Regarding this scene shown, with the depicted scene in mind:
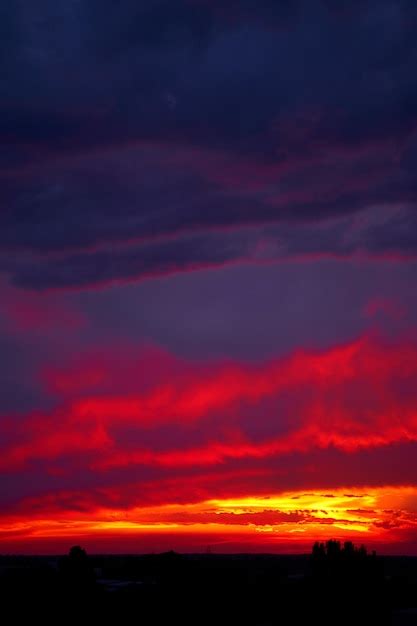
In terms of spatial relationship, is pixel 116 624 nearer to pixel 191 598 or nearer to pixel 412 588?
pixel 191 598

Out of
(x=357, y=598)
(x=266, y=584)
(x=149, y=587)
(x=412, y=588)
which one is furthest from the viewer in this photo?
(x=412, y=588)

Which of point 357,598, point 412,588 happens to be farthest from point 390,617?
point 412,588

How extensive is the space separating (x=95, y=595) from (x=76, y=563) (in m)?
2.62

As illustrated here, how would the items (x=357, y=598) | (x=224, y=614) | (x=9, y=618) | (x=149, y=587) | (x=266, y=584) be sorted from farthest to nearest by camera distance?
(x=266, y=584)
(x=149, y=587)
(x=224, y=614)
(x=357, y=598)
(x=9, y=618)

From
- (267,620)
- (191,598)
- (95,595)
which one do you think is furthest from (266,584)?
(95,595)

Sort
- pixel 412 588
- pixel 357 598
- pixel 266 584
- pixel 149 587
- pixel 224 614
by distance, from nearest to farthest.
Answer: pixel 357 598 → pixel 224 614 → pixel 149 587 → pixel 266 584 → pixel 412 588

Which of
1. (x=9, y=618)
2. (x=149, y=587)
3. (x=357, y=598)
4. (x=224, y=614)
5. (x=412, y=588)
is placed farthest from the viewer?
(x=412, y=588)

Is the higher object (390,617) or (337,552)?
(337,552)

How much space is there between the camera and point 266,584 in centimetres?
9025

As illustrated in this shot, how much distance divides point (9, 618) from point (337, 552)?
23.2 meters

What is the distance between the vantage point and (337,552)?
66938 mm

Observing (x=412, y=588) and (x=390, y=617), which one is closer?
(x=390, y=617)

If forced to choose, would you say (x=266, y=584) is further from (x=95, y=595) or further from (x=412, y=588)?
(x=95, y=595)

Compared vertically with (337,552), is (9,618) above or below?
below
